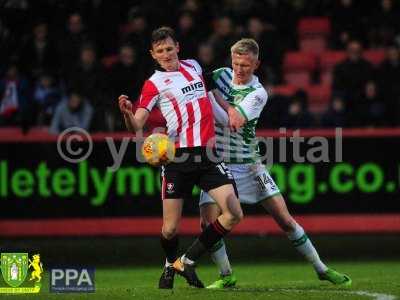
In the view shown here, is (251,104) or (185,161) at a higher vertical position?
(251,104)

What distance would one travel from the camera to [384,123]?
1518 centimetres

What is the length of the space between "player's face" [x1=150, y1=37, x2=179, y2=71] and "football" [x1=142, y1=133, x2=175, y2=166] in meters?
0.73

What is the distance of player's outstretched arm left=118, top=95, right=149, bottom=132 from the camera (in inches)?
346

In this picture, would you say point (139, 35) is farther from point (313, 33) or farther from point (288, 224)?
point (288, 224)

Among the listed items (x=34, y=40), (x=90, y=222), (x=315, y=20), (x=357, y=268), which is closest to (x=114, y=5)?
(x=34, y=40)

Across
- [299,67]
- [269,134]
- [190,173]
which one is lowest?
[190,173]

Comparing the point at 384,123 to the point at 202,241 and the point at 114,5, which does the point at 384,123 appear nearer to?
the point at 114,5

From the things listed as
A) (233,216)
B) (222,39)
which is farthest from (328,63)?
(233,216)

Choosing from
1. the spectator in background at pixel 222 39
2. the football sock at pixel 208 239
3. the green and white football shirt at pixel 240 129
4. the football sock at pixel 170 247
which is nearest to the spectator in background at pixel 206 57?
the spectator in background at pixel 222 39

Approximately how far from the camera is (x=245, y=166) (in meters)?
9.94

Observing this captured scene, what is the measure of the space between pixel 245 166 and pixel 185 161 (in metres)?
0.80

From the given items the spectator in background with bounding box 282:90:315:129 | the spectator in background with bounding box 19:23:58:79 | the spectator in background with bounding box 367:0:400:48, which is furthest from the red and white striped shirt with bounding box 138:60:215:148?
the spectator in background with bounding box 367:0:400:48

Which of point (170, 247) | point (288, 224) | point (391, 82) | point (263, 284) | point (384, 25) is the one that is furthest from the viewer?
point (384, 25)

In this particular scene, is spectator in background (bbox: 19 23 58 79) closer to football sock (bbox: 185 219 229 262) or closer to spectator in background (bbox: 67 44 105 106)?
spectator in background (bbox: 67 44 105 106)
